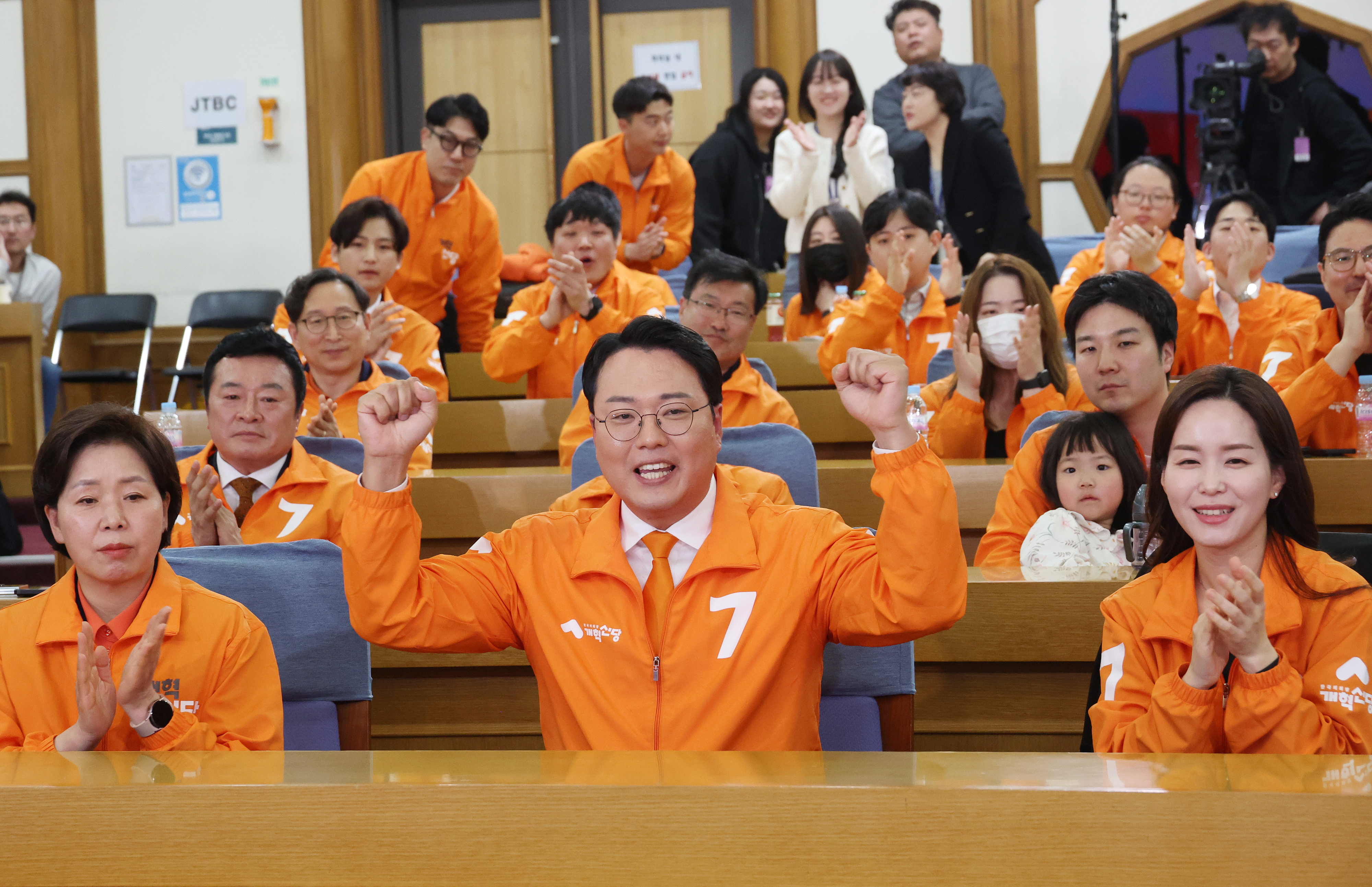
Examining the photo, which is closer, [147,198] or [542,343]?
[542,343]

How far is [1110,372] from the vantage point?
7.43 ft

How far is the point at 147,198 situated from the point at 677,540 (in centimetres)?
600

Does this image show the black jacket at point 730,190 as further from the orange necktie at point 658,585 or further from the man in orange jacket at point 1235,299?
the orange necktie at point 658,585

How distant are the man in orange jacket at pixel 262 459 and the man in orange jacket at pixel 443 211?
6.78ft

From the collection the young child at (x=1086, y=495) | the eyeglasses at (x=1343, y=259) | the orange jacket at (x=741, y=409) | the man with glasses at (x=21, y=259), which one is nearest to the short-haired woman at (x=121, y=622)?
the young child at (x=1086, y=495)

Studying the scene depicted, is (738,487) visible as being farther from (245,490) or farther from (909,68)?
(909,68)

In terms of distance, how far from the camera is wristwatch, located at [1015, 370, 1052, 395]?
9.53 ft

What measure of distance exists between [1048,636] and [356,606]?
104 centimetres

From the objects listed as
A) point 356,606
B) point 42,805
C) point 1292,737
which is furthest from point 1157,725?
point 42,805

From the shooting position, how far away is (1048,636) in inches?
72.9

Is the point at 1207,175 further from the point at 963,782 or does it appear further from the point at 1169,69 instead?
the point at 963,782

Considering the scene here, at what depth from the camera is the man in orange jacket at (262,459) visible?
2.25m

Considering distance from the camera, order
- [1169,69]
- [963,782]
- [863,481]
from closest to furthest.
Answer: [963,782] → [863,481] → [1169,69]

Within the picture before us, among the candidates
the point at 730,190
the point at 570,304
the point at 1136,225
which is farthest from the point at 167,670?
the point at 730,190
